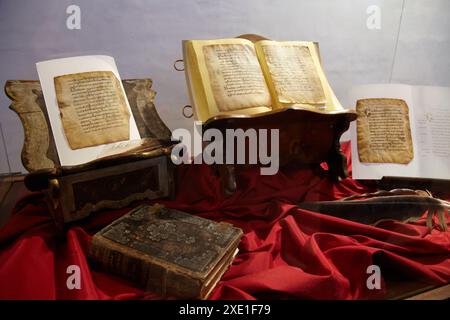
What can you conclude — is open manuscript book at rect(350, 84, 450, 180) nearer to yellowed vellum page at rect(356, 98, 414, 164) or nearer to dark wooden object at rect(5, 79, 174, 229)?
yellowed vellum page at rect(356, 98, 414, 164)

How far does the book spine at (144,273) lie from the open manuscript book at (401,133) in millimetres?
999

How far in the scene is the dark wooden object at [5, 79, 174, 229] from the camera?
1065 millimetres

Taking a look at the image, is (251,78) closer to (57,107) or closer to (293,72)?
(293,72)

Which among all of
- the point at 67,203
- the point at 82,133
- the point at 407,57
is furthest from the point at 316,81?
the point at 67,203

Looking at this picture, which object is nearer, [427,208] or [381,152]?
[427,208]

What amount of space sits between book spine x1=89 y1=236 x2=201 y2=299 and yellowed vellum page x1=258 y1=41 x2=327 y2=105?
89 cm

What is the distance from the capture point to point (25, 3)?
1.37 metres

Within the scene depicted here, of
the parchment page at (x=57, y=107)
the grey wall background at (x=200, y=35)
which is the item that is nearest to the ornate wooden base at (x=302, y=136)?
the grey wall background at (x=200, y=35)

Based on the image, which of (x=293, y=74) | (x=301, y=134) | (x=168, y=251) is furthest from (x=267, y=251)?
(x=293, y=74)

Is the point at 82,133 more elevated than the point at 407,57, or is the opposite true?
the point at 407,57

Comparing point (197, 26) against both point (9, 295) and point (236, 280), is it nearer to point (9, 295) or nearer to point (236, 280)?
point (236, 280)

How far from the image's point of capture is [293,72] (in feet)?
4.78

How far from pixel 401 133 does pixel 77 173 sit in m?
1.43

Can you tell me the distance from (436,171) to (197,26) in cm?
141
